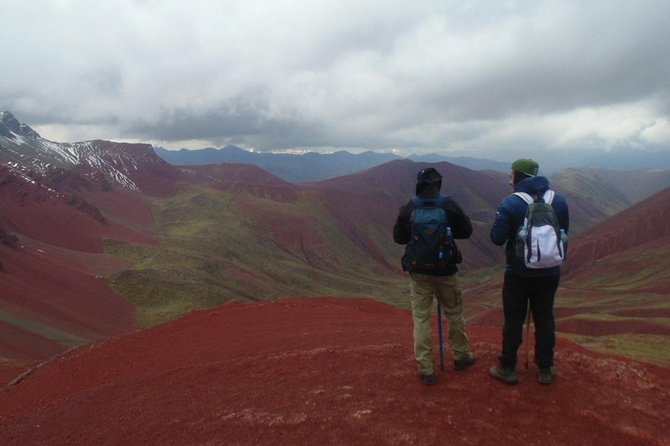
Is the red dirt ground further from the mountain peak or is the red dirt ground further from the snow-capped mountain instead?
the mountain peak

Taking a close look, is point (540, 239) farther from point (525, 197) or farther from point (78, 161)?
point (78, 161)

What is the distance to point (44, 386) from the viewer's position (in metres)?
13.4

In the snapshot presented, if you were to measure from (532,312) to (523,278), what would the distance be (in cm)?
60

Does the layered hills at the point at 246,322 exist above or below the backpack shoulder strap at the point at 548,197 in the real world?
below

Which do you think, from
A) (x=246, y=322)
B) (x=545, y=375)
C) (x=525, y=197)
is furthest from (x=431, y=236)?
(x=246, y=322)

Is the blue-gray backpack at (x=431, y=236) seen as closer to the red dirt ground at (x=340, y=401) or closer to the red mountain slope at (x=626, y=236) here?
the red dirt ground at (x=340, y=401)

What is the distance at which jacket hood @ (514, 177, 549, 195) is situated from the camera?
6.50 meters

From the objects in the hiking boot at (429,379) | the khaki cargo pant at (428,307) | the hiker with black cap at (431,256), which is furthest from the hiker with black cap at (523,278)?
the hiking boot at (429,379)

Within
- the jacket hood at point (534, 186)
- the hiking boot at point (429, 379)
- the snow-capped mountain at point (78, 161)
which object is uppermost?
the snow-capped mountain at point (78, 161)

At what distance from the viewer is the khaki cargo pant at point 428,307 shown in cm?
696

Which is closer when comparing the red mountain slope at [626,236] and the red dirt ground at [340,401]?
the red dirt ground at [340,401]

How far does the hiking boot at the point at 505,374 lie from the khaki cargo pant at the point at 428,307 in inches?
25.6

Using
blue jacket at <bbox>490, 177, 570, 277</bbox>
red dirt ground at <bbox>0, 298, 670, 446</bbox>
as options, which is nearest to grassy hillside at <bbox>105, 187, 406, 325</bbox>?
red dirt ground at <bbox>0, 298, 670, 446</bbox>

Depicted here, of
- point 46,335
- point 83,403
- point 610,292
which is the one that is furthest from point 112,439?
point 610,292
